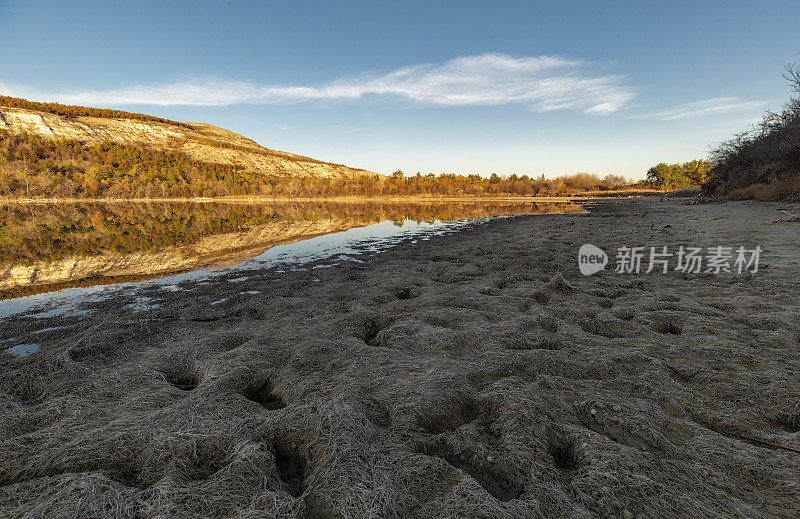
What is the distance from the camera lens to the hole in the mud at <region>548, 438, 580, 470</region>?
2.88 metres

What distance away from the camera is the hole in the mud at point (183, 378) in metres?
4.71

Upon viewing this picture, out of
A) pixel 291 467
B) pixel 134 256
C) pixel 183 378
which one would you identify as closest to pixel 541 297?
pixel 291 467

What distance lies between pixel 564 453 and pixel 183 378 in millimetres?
5261

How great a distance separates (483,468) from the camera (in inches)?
110

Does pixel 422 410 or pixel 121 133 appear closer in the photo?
pixel 422 410

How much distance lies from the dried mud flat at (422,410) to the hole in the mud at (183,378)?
0.03 meters

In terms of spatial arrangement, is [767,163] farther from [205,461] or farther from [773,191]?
[205,461]

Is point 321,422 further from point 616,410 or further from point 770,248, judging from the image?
point 770,248

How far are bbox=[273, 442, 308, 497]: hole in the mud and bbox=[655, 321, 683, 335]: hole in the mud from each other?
6.16m

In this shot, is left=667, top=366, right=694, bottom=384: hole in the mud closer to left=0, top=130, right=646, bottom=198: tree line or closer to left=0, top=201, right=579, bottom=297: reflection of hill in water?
left=0, top=201, right=579, bottom=297: reflection of hill in water

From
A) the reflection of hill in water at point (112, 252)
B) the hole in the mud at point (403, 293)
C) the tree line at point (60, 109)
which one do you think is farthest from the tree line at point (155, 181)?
the hole in the mud at point (403, 293)

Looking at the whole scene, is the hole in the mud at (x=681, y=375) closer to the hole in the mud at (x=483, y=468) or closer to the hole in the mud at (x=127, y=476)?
the hole in the mud at (x=483, y=468)

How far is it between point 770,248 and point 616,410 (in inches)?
504

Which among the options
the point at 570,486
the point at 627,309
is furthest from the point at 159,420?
Result: the point at 627,309
